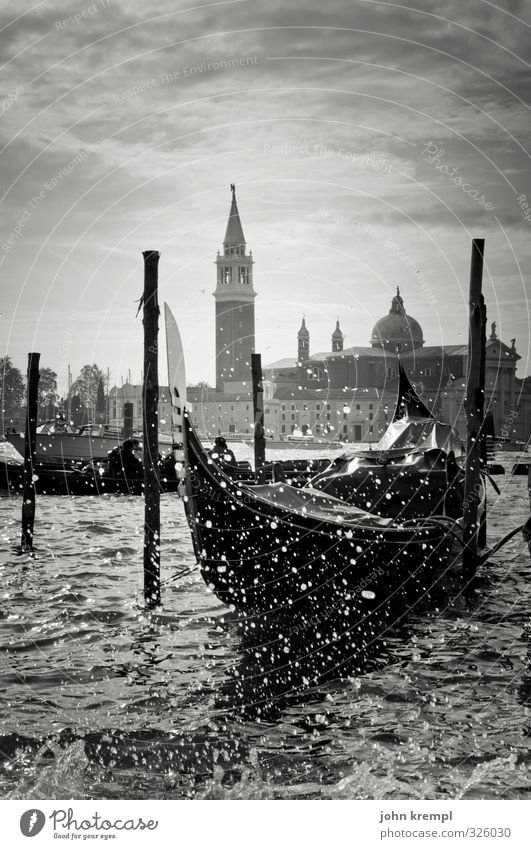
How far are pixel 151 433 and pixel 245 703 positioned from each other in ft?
8.90

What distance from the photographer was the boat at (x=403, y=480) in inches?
274

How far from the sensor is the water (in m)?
3.00

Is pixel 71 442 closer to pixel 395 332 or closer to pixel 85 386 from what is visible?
pixel 85 386

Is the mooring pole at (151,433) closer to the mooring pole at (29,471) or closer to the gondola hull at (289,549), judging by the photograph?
the gondola hull at (289,549)

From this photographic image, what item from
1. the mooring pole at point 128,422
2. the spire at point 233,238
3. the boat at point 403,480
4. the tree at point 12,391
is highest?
the spire at point 233,238

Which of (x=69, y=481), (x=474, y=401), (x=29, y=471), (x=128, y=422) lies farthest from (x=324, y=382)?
(x=474, y=401)

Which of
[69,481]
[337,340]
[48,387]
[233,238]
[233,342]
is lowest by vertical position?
[69,481]

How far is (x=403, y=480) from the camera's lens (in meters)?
7.36

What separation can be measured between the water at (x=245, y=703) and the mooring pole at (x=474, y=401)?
709mm

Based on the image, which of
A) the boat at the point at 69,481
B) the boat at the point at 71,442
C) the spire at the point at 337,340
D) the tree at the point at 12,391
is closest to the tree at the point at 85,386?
the tree at the point at 12,391

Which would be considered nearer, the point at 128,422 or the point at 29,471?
the point at 29,471

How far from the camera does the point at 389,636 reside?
5043mm

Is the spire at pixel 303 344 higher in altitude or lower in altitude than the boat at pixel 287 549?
higher
